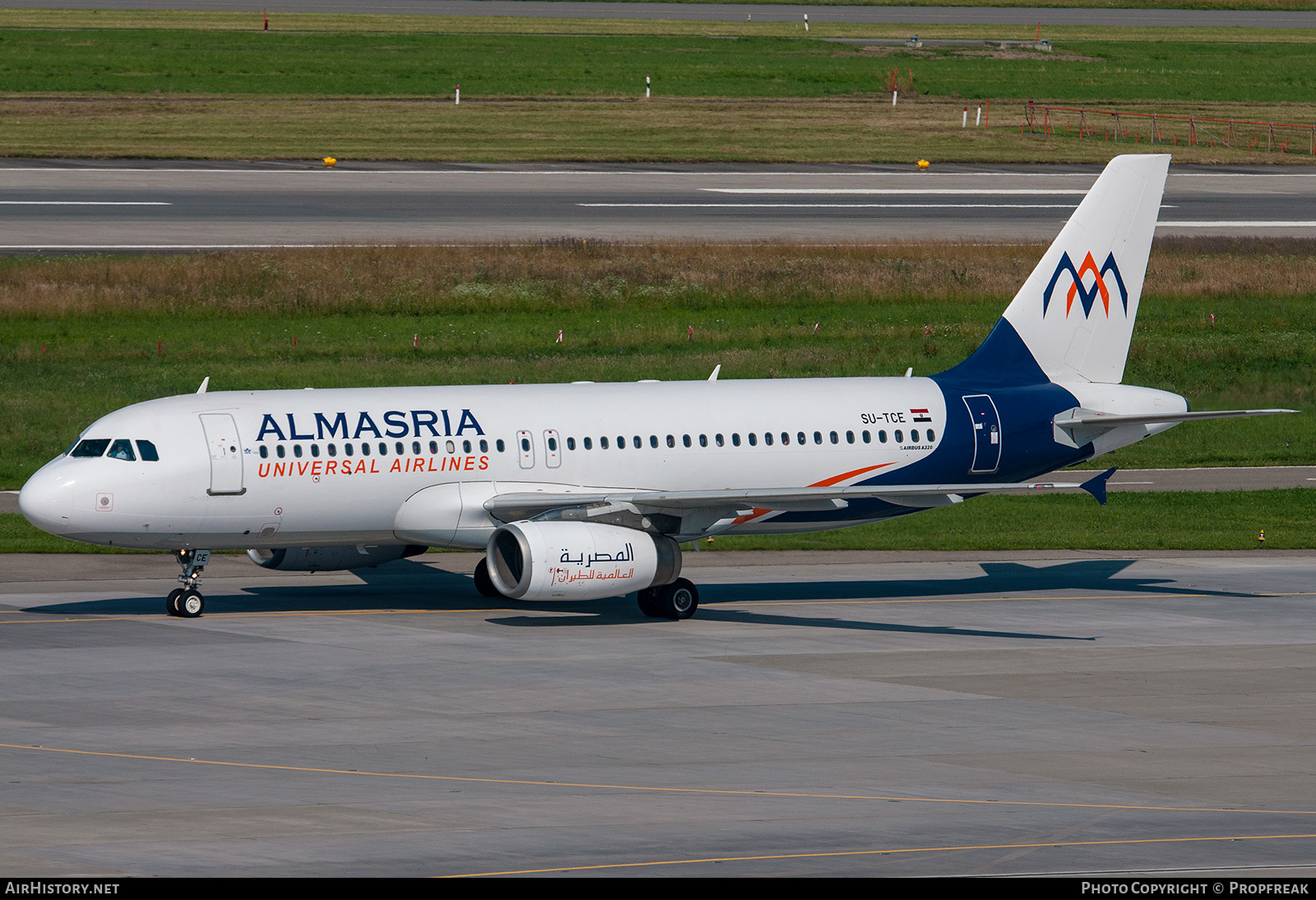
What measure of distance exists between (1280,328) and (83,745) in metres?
53.6

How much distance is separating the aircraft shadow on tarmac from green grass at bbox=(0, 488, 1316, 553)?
7.25 feet

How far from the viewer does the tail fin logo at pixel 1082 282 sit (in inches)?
1734

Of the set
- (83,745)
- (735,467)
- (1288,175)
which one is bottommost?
(83,745)

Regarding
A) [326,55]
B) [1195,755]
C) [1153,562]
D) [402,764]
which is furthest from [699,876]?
[326,55]

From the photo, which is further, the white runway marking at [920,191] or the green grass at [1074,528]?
the white runway marking at [920,191]

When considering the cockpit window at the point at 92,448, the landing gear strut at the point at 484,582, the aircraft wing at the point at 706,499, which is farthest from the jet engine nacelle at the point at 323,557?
the cockpit window at the point at 92,448

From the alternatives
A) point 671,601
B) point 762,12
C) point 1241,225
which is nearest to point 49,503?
point 671,601

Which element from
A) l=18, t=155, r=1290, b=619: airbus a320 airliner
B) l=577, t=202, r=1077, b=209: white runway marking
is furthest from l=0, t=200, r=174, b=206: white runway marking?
l=18, t=155, r=1290, b=619: airbus a320 airliner

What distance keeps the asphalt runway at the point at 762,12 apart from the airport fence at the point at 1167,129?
40938 mm

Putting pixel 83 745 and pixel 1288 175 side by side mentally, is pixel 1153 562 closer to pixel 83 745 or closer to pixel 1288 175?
pixel 83 745

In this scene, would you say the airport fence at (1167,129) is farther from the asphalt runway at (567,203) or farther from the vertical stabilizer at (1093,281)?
the vertical stabilizer at (1093,281)

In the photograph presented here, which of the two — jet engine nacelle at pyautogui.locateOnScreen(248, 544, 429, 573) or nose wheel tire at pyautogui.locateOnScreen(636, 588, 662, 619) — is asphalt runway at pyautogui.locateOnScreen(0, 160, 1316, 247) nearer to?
jet engine nacelle at pyautogui.locateOnScreen(248, 544, 429, 573)

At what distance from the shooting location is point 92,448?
120ft

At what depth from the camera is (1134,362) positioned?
65062 mm
